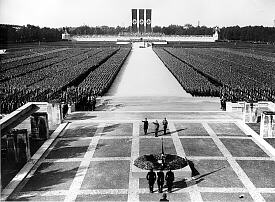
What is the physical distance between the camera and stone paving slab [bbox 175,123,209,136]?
66.4 ft

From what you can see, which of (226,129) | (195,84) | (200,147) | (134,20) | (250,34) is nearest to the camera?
(200,147)

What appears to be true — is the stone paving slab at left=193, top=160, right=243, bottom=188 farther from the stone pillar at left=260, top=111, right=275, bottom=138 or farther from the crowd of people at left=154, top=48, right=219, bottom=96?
the crowd of people at left=154, top=48, right=219, bottom=96

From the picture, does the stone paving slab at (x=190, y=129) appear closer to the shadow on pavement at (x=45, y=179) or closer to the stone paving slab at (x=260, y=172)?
the stone paving slab at (x=260, y=172)

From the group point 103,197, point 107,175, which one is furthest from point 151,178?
point 107,175

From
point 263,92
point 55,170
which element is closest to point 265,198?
point 55,170

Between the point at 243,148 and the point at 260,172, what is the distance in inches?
119

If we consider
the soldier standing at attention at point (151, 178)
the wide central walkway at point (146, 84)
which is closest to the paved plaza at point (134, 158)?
the soldier standing at attention at point (151, 178)

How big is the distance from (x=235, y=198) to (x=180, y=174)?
2269 mm

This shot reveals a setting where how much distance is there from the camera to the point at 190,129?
21.0 meters

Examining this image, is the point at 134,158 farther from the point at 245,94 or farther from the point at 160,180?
the point at 245,94

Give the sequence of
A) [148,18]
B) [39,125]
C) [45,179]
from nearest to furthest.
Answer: [45,179]
[39,125]
[148,18]

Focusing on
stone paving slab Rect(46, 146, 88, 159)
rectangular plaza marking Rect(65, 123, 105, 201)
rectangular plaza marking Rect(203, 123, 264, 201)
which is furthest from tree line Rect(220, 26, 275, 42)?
stone paving slab Rect(46, 146, 88, 159)

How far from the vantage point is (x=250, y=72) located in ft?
152

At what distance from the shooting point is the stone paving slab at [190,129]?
20.2m
